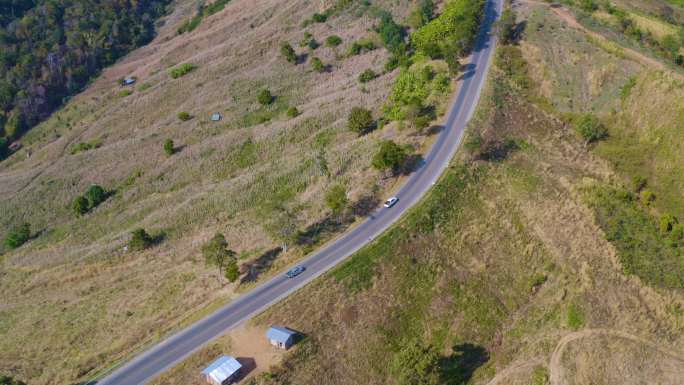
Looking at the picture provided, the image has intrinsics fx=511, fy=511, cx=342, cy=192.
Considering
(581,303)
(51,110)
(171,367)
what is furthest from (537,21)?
(51,110)

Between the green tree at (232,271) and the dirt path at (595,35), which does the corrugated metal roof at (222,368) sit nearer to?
the green tree at (232,271)

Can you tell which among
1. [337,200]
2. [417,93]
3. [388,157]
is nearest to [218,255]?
[337,200]

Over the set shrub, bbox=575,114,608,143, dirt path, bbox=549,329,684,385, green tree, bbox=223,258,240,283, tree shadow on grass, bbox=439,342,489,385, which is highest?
green tree, bbox=223,258,240,283

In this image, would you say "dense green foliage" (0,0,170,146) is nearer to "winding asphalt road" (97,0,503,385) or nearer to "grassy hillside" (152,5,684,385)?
"winding asphalt road" (97,0,503,385)

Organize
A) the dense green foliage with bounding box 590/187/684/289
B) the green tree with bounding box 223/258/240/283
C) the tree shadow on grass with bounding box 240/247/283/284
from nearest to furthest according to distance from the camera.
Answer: the dense green foliage with bounding box 590/187/684/289 < the green tree with bounding box 223/258/240/283 < the tree shadow on grass with bounding box 240/247/283/284

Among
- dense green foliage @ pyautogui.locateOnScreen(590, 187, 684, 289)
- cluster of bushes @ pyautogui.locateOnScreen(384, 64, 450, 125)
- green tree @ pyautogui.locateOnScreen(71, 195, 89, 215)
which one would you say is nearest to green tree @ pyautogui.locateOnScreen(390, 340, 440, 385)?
dense green foliage @ pyautogui.locateOnScreen(590, 187, 684, 289)

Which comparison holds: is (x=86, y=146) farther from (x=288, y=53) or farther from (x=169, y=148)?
(x=288, y=53)

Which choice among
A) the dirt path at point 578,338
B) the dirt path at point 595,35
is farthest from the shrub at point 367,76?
the dirt path at point 578,338
